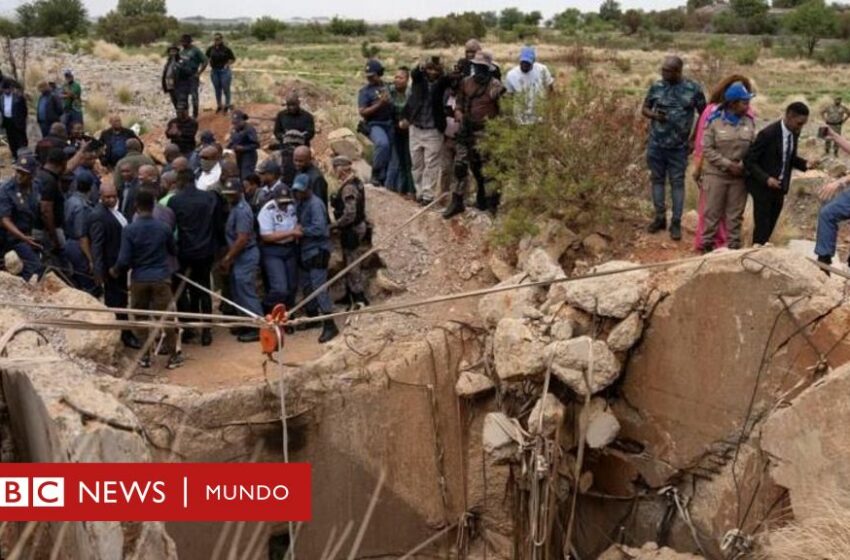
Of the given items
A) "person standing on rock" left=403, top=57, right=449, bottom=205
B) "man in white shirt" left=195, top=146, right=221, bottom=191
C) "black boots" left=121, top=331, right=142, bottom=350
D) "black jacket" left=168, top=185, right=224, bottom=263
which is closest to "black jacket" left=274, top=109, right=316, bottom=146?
"person standing on rock" left=403, top=57, right=449, bottom=205

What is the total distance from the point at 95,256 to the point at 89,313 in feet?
3.18

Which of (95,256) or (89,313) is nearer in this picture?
(89,313)

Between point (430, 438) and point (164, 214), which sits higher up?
point (164, 214)

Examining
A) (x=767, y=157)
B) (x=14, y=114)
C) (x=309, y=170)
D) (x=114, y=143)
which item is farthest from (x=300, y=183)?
(x=14, y=114)

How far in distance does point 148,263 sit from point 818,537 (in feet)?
18.4

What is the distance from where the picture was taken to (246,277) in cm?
909

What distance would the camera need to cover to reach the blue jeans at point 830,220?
752 cm

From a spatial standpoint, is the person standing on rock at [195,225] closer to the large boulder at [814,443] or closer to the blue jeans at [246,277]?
the blue jeans at [246,277]

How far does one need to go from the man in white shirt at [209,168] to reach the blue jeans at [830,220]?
5435 mm

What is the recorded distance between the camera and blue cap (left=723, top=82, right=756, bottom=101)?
7809 millimetres

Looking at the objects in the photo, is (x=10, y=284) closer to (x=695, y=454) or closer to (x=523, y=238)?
(x=523, y=238)

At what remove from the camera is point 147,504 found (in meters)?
4.88

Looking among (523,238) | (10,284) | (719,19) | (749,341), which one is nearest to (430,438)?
(523,238)

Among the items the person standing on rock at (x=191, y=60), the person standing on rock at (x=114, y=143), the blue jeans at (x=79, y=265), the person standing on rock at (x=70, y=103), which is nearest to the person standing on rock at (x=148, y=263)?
the blue jeans at (x=79, y=265)
